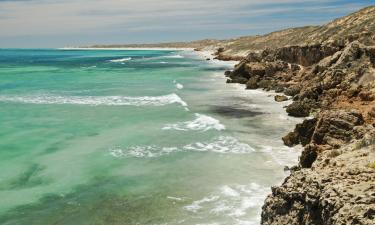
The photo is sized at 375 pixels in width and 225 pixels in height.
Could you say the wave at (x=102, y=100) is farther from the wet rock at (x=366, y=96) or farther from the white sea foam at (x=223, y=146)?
the wet rock at (x=366, y=96)

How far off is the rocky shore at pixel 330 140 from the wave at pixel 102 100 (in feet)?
36.2

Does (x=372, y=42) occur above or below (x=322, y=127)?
above

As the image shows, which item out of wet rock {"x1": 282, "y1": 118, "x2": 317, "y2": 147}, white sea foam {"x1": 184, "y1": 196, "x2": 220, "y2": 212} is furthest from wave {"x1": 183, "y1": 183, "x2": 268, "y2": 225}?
wet rock {"x1": 282, "y1": 118, "x2": 317, "y2": 147}

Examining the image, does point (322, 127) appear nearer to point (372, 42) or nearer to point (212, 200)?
point (212, 200)

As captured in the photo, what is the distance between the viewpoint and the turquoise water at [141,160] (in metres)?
16.6

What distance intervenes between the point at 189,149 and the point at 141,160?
3169 mm

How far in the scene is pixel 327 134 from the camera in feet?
66.3

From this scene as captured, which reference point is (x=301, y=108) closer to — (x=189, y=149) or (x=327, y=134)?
(x=189, y=149)

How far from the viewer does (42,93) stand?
55.8 m

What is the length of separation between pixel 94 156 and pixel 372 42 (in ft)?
121

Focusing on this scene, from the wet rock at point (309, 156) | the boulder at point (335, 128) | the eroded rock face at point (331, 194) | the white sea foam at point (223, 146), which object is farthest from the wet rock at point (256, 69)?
the eroded rock face at point (331, 194)

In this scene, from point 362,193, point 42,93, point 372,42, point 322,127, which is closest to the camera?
point 362,193

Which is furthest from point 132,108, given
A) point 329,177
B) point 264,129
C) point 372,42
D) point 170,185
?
point 329,177

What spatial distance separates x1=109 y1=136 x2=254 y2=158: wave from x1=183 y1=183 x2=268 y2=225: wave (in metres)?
5.90
